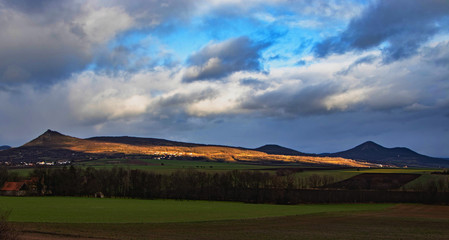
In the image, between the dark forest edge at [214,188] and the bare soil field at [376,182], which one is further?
the bare soil field at [376,182]

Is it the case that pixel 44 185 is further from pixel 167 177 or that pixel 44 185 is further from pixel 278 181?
pixel 278 181

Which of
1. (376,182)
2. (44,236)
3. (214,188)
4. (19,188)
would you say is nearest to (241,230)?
(44,236)

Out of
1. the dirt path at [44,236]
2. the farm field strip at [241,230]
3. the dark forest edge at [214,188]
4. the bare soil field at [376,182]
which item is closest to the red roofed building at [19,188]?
the dark forest edge at [214,188]

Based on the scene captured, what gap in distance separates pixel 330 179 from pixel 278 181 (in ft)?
81.6

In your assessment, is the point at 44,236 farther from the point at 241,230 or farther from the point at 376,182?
the point at 376,182

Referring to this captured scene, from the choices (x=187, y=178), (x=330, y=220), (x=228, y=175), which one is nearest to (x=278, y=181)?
(x=228, y=175)

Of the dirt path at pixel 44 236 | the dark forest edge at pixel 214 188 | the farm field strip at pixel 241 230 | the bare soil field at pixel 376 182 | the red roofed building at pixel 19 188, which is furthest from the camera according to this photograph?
the bare soil field at pixel 376 182

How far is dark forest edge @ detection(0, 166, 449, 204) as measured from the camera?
10494 cm

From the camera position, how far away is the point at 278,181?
4845 inches

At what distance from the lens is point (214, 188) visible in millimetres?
118125

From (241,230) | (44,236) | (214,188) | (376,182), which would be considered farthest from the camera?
(376,182)

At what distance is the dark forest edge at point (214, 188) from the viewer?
10494 cm

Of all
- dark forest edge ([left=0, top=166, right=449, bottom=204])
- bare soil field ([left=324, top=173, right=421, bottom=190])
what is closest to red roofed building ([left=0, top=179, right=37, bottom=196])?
dark forest edge ([left=0, top=166, right=449, bottom=204])

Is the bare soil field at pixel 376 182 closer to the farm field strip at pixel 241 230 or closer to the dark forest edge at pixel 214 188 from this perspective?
the dark forest edge at pixel 214 188
